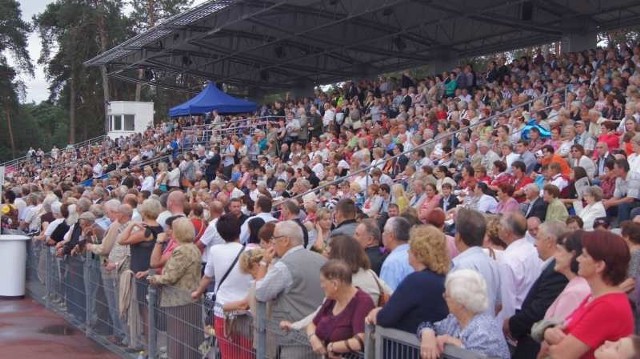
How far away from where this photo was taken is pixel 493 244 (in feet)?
20.7

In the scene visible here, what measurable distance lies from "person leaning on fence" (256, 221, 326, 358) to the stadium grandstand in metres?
0.02

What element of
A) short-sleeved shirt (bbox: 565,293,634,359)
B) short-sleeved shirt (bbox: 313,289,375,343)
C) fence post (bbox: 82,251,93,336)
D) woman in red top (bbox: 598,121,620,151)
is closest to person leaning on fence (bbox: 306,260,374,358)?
short-sleeved shirt (bbox: 313,289,375,343)

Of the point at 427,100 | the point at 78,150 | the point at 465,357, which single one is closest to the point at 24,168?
the point at 78,150

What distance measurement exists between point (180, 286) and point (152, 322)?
578mm

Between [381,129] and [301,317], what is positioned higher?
[381,129]

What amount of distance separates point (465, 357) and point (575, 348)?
514mm

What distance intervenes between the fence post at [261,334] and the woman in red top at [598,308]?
2148mm

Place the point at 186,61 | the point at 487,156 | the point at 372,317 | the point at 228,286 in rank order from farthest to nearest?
the point at 186,61 < the point at 487,156 < the point at 228,286 < the point at 372,317

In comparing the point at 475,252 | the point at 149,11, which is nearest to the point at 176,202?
the point at 475,252

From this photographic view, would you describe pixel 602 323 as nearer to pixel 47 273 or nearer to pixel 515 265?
pixel 515 265

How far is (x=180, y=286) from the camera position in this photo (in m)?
7.55

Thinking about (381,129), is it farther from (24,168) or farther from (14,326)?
(24,168)

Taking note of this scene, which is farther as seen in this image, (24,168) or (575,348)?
(24,168)

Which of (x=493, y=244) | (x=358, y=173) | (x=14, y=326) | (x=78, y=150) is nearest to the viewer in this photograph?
(x=493, y=244)
